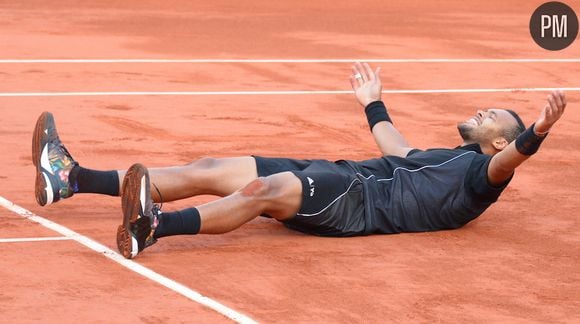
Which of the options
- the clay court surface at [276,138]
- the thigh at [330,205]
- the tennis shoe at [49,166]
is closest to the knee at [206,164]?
the clay court surface at [276,138]

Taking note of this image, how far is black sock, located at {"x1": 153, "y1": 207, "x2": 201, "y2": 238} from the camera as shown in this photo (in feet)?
25.2

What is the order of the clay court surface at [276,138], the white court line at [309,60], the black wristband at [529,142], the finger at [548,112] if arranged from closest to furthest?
1. the clay court surface at [276,138]
2. the finger at [548,112]
3. the black wristband at [529,142]
4. the white court line at [309,60]

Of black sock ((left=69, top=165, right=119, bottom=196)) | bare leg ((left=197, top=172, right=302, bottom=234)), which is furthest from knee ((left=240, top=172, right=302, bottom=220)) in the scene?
black sock ((left=69, top=165, right=119, bottom=196))

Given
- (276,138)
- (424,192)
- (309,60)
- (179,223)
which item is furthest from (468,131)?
(309,60)

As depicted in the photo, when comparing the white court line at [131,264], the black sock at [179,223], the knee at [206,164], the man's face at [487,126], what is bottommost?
the white court line at [131,264]

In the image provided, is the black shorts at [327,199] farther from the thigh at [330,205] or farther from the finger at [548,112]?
the finger at [548,112]

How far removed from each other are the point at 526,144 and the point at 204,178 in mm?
2027

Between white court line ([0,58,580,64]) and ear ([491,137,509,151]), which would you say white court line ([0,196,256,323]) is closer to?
ear ([491,137,509,151])

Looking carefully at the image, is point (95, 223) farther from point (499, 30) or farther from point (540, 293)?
point (499, 30)

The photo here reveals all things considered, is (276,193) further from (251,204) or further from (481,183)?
(481,183)

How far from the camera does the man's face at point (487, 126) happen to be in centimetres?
867

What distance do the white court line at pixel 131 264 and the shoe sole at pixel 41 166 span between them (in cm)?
26

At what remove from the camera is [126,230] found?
760 centimetres

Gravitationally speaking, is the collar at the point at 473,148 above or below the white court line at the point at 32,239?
above
